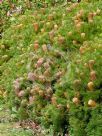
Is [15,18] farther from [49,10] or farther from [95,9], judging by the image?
[95,9]

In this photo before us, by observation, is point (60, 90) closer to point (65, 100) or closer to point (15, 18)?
point (65, 100)

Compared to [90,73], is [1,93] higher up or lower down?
lower down

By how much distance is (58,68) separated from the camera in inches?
291

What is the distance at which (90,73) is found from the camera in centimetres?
627

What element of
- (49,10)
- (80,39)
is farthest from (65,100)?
(49,10)

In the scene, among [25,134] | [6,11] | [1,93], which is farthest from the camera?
[6,11]

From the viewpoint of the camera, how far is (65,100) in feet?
21.7

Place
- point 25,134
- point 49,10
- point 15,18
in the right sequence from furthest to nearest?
point 15,18
point 49,10
point 25,134

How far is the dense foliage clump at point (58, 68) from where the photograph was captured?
629 cm

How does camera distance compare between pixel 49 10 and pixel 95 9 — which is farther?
pixel 49 10

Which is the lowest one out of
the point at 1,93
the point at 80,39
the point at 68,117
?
the point at 1,93

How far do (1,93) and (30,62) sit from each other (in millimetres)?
961

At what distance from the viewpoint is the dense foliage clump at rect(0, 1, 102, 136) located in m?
6.29

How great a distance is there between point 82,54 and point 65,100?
0.63 m
